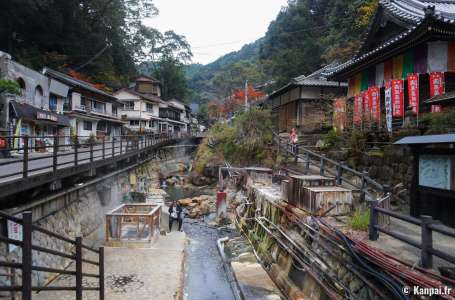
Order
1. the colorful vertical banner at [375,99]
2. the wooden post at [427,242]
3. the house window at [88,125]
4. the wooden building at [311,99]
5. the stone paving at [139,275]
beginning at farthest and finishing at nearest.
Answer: the house window at [88,125] < the wooden building at [311,99] < the colorful vertical banner at [375,99] < the stone paving at [139,275] < the wooden post at [427,242]

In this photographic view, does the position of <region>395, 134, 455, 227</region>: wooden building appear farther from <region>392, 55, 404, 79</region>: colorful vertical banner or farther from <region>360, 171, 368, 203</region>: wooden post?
<region>392, 55, 404, 79</region>: colorful vertical banner

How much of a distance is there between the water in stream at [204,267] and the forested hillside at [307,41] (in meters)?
24.0

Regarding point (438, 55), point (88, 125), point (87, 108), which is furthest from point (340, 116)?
point (88, 125)

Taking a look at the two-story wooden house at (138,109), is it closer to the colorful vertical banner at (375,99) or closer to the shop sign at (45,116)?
the shop sign at (45,116)

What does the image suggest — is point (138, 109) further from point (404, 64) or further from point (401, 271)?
point (401, 271)

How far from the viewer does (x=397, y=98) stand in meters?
16.0

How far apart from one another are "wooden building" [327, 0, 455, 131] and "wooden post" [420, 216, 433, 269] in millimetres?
7476

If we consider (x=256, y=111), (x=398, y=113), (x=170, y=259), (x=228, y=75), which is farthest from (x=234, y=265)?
(x=228, y=75)

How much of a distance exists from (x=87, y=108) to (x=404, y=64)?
32.6m

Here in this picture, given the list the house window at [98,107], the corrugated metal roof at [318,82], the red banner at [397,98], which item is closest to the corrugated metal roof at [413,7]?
the red banner at [397,98]

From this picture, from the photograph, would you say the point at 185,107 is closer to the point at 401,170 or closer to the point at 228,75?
the point at 228,75

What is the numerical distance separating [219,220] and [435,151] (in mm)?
15460

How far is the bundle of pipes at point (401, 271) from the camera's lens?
5.42 meters

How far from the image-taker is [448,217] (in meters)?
8.84
